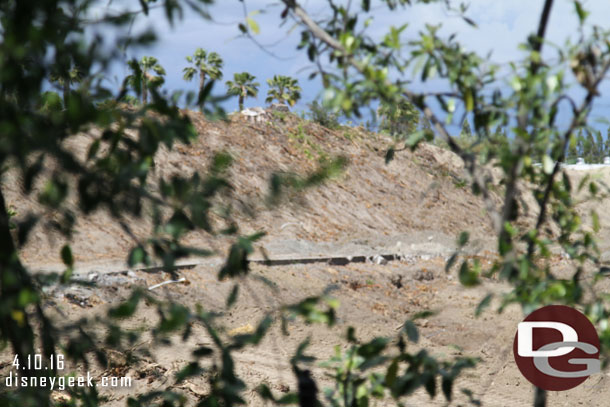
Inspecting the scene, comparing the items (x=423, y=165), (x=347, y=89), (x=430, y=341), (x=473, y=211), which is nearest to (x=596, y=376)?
(x=430, y=341)

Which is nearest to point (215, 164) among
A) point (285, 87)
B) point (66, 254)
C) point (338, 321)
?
point (66, 254)

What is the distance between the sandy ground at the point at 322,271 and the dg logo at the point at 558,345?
43cm

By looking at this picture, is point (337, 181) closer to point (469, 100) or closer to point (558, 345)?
point (558, 345)

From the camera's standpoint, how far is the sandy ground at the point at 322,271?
762 centimetres

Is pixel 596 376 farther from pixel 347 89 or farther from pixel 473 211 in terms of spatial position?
pixel 473 211

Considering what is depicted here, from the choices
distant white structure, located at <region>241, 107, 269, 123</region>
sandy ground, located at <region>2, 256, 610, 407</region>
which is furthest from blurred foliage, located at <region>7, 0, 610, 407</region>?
distant white structure, located at <region>241, 107, 269, 123</region>

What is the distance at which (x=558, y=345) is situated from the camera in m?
2.88

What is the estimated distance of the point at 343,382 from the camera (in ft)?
7.03

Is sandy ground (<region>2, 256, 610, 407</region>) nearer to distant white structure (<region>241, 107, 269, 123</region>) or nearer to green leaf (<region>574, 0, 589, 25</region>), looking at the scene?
green leaf (<region>574, 0, 589, 25</region>)

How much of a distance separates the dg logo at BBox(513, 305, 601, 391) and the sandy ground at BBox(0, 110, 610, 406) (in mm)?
Answer: 434

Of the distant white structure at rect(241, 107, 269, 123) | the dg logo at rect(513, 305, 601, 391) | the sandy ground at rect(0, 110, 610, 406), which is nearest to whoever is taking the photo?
the dg logo at rect(513, 305, 601, 391)

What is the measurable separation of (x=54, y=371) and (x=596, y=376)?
8172 mm

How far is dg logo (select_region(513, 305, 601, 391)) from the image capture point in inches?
125

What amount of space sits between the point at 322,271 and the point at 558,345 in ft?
34.7
